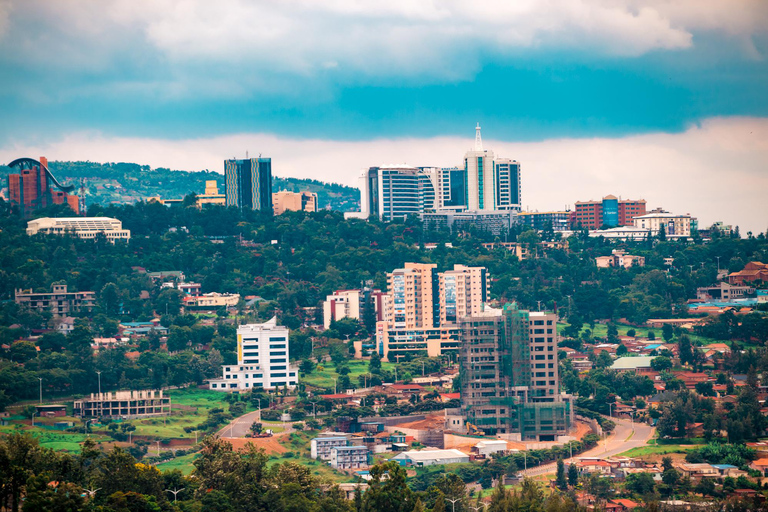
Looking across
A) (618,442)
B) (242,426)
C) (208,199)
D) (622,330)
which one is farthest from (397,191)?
(618,442)

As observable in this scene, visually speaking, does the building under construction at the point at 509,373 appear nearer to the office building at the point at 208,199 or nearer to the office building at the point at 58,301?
the office building at the point at 58,301

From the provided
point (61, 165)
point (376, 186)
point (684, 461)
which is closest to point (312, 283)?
point (376, 186)

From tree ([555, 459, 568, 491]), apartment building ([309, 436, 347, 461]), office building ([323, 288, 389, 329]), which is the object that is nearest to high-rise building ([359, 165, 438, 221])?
office building ([323, 288, 389, 329])

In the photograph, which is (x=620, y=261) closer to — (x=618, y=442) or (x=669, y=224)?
(x=669, y=224)

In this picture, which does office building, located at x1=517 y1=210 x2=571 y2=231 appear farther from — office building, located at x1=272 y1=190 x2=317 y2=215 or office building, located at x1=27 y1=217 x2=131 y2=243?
office building, located at x1=27 y1=217 x2=131 y2=243

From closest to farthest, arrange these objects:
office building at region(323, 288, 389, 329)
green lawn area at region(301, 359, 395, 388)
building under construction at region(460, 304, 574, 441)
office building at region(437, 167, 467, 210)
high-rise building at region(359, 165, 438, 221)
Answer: building under construction at region(460, 304, 574, 441) < green lawn area at region(301, 359, 395, 388) < office building at region(323, 288, 389, 329) < high-rise building at region(359, 165, 438, 221) < office building at region(437, 167, 467, 210)

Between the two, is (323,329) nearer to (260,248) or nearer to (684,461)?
(260,248)
